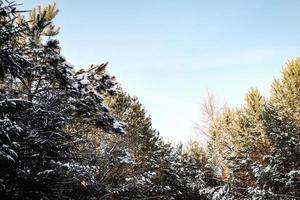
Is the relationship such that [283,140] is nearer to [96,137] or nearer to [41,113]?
[96,137]

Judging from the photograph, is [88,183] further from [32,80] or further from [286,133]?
[286,133]

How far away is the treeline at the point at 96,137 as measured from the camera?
7578mm

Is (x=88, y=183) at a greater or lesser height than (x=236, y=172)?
lesser

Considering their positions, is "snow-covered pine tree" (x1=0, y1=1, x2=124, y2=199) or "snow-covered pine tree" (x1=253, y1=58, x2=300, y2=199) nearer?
"snow-covered pine tree" (x1=0, y1=1, x2=124, y2=199)

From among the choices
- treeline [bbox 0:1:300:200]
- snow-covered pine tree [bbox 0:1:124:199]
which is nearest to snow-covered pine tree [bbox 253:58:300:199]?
treeline [bbox 0:1:300:200]

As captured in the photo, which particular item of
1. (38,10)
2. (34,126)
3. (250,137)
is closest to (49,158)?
(34,126)

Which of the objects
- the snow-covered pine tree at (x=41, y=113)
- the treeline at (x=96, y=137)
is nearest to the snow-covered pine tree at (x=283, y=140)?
the treeline at (x=96, y=137)

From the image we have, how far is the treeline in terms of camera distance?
24.9 ft

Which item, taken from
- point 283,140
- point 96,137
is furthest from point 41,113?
point 283,140

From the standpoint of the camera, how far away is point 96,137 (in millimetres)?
16531

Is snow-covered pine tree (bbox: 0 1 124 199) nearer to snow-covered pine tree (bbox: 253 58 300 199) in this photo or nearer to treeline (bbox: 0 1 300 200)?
treeline (bbox: 0 1 300 200)

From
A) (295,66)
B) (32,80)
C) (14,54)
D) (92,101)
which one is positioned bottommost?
(14,54)

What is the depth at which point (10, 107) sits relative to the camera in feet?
21.2

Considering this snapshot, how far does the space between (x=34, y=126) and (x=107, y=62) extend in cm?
523
